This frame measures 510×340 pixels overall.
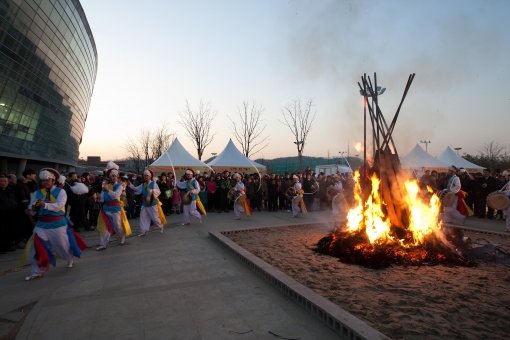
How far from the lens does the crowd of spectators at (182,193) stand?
9039mm

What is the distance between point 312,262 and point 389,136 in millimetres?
3369

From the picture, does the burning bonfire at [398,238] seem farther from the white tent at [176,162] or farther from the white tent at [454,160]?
the white tent at [454,160]

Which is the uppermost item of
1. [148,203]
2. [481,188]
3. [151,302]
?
[481,188]

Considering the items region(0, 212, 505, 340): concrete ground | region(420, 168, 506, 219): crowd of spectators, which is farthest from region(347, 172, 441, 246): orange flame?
region(420, 168, 506, 219): crowd of spectators

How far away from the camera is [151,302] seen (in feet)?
15.8

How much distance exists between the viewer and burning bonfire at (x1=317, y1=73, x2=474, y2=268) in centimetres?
659

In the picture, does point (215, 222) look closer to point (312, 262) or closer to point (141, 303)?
point (312, 262)

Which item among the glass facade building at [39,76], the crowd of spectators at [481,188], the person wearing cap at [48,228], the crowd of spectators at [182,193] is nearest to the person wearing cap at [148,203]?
the crowd of spectators at [182,193]

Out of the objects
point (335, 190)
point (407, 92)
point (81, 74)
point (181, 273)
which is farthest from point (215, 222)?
point (81, 74)

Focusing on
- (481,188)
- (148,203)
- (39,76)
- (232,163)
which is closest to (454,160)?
(481,188)

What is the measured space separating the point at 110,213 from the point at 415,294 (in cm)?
704

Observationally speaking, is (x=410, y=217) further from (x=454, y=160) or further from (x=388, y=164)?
(x=454, y=160)

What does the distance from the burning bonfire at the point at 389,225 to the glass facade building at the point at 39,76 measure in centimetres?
2194

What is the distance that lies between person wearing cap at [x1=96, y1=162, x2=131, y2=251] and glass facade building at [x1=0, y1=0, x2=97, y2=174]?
17303 millimetres
